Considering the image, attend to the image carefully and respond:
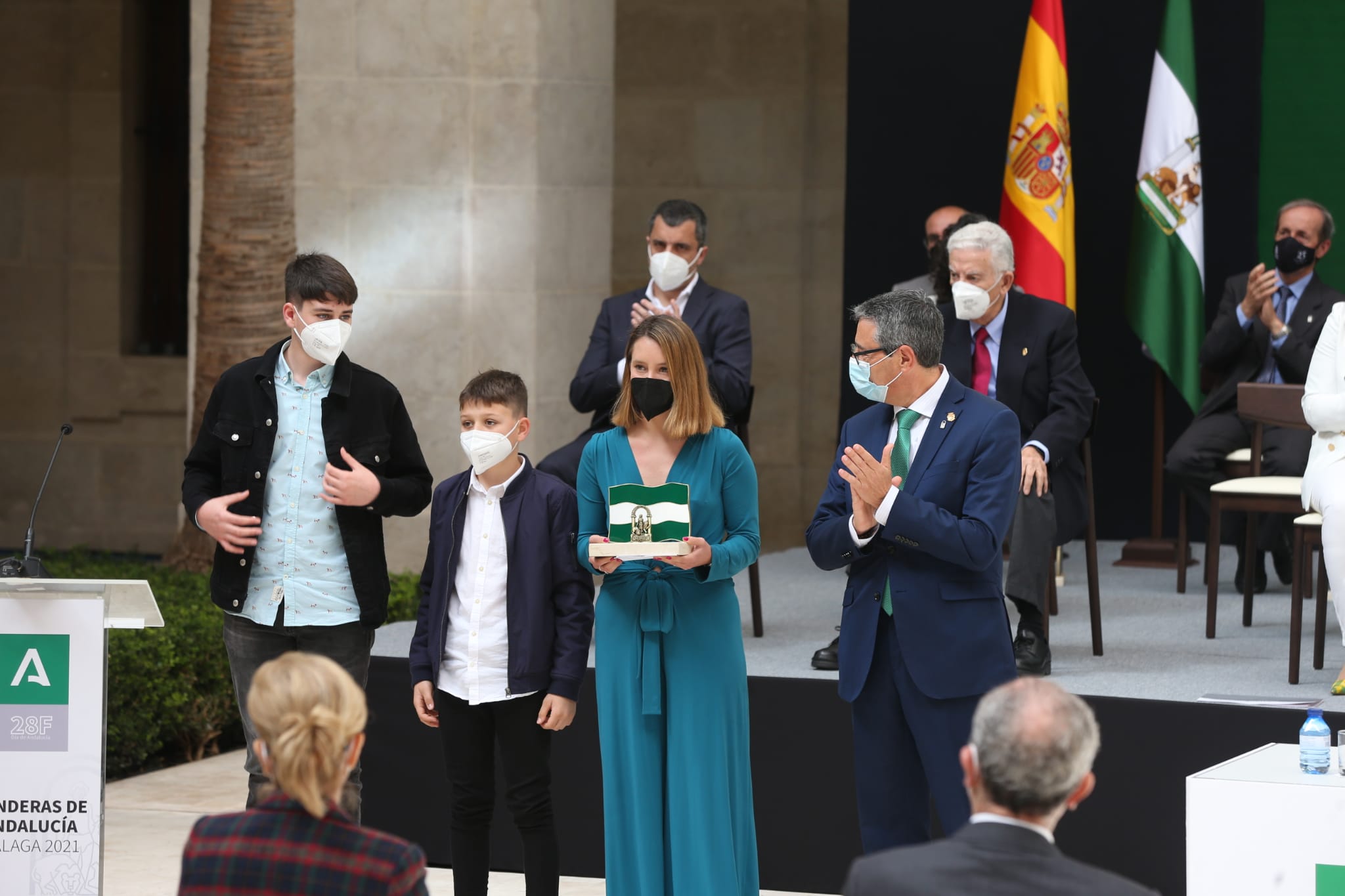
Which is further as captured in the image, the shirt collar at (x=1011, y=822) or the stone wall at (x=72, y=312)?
the stone wall at (x=72, y=312)

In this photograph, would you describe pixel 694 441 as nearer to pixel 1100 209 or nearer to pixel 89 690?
pixel 89 690

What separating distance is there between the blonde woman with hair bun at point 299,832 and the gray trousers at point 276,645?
74.2 inches

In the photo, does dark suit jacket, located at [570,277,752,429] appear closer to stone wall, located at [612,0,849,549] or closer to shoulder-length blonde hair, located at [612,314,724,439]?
shoulder-length blonde hair, located at [612,314,724,439]

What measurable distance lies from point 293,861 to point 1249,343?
5916 mm

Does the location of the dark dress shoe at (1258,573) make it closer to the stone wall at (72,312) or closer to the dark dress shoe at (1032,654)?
the dark dress shoe at (1032,654)

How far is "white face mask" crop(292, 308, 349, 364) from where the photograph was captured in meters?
4.57

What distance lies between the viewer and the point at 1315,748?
4211mm

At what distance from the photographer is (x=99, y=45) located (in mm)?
12328

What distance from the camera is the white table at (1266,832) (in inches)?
161

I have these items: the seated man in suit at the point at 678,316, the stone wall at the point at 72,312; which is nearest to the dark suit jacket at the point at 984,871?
the seated man in suit at the point at 678,316

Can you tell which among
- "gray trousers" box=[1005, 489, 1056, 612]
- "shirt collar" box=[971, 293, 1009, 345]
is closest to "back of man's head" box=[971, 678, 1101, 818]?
"gray trousers" box=[1005, 489, 1056, 612]

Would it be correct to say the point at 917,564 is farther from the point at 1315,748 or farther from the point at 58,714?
the point at 58,714

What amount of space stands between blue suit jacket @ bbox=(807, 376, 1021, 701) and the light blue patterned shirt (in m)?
1.21

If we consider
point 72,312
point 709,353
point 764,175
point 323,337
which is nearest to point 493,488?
point 323,337
